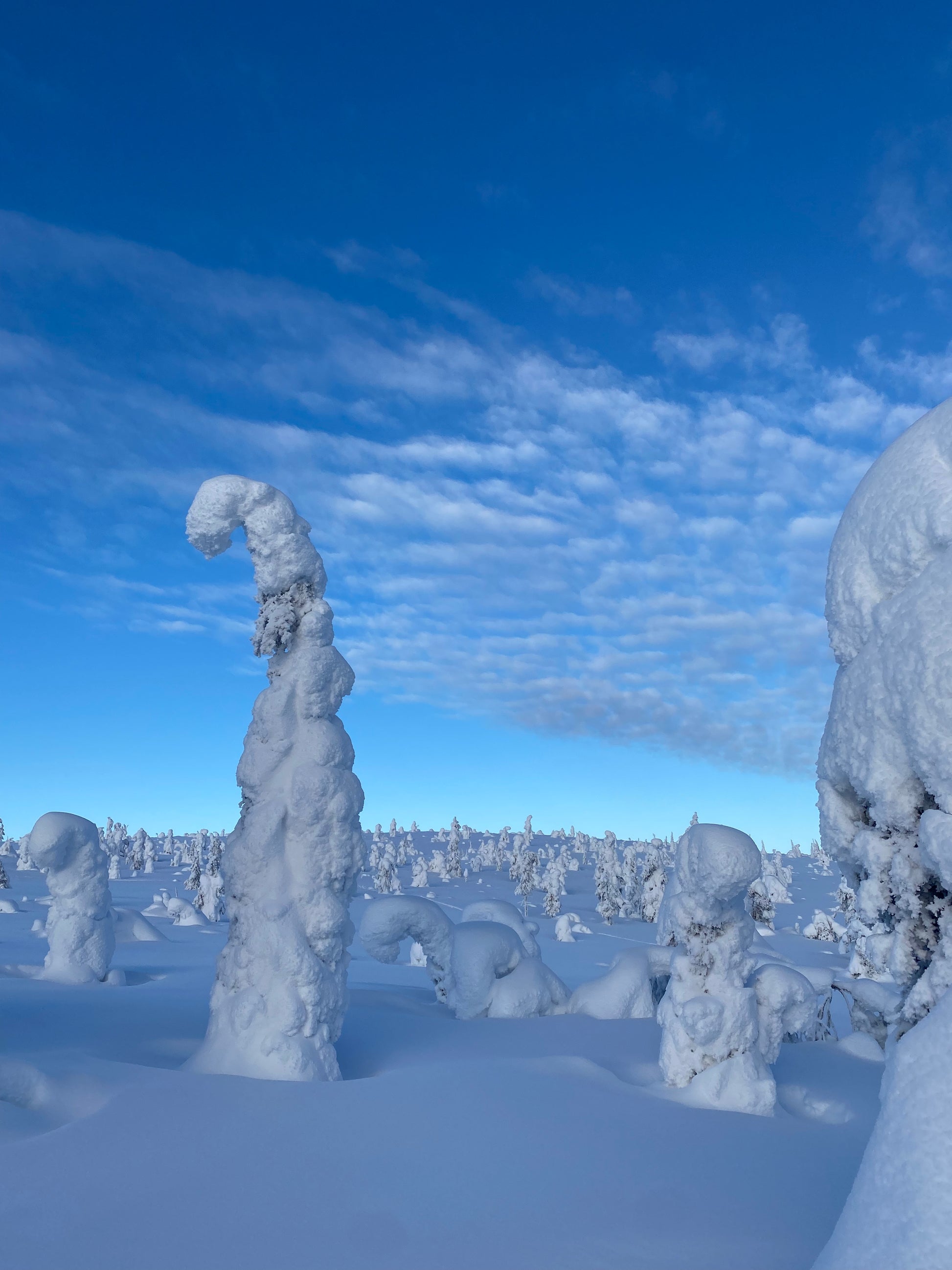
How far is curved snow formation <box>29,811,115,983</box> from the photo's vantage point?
1416 centimetres

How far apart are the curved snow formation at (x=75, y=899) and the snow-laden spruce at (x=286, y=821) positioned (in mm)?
6685

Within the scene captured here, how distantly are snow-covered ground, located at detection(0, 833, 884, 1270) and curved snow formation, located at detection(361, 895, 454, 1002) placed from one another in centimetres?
352

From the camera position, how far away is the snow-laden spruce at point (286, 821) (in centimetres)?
809

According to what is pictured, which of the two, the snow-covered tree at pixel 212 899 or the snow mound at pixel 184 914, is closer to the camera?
the snow mound at pixel 184 914

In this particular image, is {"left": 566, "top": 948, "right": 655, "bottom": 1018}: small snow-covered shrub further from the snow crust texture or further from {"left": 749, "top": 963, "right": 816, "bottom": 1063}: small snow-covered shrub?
the snow crust texture

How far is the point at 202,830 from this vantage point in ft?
291

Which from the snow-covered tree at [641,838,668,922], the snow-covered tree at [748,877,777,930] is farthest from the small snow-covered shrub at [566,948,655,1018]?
the snow-covered tree at [641,838,668,922]

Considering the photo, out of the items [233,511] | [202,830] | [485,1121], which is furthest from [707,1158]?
[202,830]

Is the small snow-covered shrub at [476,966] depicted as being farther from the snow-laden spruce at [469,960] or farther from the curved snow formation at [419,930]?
the curved snow formation at [419,930]

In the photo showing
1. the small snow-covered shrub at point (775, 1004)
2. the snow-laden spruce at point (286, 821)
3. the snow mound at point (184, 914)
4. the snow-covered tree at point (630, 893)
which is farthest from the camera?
the snow-covered tree at point (630, 893)

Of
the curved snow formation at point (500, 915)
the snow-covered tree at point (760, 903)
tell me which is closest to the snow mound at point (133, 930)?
the curved snow formation at point (500, 915)

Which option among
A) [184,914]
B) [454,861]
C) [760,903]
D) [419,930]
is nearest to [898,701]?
[419,930]

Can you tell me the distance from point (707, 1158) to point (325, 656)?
5.67 meters

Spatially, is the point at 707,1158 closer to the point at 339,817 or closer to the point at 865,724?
the point at 865,724
